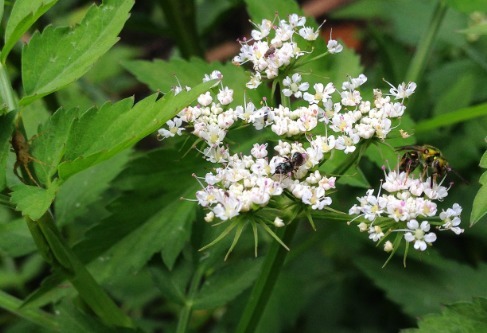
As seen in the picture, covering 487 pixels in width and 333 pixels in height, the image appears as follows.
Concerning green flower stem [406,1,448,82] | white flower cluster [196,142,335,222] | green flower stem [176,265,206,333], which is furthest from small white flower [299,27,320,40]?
green flower stem [406,1,448,82]

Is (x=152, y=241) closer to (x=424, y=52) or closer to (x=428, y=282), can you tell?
(x=428, y=282)

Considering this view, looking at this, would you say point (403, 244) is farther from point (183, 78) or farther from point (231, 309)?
point (183, 78)

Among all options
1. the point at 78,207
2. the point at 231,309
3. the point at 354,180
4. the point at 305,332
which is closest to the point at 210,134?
the point at 354,180

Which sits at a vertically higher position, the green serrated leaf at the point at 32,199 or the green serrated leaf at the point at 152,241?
the green serrated leaf at the point at 32,199

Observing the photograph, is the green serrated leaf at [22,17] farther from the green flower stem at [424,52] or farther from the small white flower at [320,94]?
the green flower stem at [424,52]

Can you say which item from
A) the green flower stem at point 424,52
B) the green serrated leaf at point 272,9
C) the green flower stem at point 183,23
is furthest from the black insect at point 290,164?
the green flower stem at point 183,23

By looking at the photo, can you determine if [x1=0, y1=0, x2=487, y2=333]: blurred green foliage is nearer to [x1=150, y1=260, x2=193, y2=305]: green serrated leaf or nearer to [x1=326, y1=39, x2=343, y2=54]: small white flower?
[x1=150, y1=260, x2=193, y2=305]: green serrated leaf
